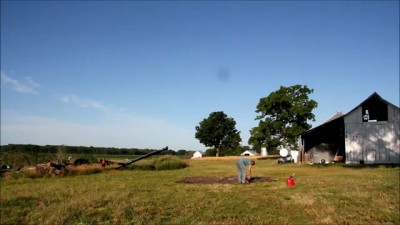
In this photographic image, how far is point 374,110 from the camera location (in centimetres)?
4222

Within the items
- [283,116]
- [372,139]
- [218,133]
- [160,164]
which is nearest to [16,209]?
[160,164]

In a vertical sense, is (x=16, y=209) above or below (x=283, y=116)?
below

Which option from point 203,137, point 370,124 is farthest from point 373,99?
point 203,137

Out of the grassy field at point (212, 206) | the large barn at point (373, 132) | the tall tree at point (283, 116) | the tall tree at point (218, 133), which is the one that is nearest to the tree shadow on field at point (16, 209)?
the grassy field at point (212, 206)

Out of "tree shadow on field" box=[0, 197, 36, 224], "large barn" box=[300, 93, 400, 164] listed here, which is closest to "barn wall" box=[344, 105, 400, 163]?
"large barn" box=[300, 93, 400, 164]

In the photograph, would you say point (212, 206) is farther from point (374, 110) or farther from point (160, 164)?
point (374, 110)

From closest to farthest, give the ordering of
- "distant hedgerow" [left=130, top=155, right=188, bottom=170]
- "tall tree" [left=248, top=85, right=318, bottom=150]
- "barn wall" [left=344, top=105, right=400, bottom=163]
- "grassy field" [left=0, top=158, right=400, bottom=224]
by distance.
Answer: "grassy field" [left=0, top=158, right=400, bottom=224] → "distant hedgerow" [left=130, top=155, right=188, bottom=170] → "barn wall" [left=344, top=105, right=400, bottom=163] → "tall tree" [left=248, top=85, right=318, bottom=150]

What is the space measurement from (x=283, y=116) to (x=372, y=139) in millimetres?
24616

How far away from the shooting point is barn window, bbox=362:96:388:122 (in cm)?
4109

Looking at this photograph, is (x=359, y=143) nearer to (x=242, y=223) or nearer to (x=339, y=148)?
(x=339, y=148)

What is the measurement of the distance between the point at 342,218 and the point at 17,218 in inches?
384

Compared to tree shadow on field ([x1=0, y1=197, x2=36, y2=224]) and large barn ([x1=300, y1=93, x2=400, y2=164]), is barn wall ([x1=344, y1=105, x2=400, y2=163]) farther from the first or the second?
tree shadow on field ([x1=0, y1=197, x2=36, y2=224])

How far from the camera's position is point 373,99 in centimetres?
4106

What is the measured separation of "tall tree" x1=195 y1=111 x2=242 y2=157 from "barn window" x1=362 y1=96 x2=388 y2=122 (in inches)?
2799
